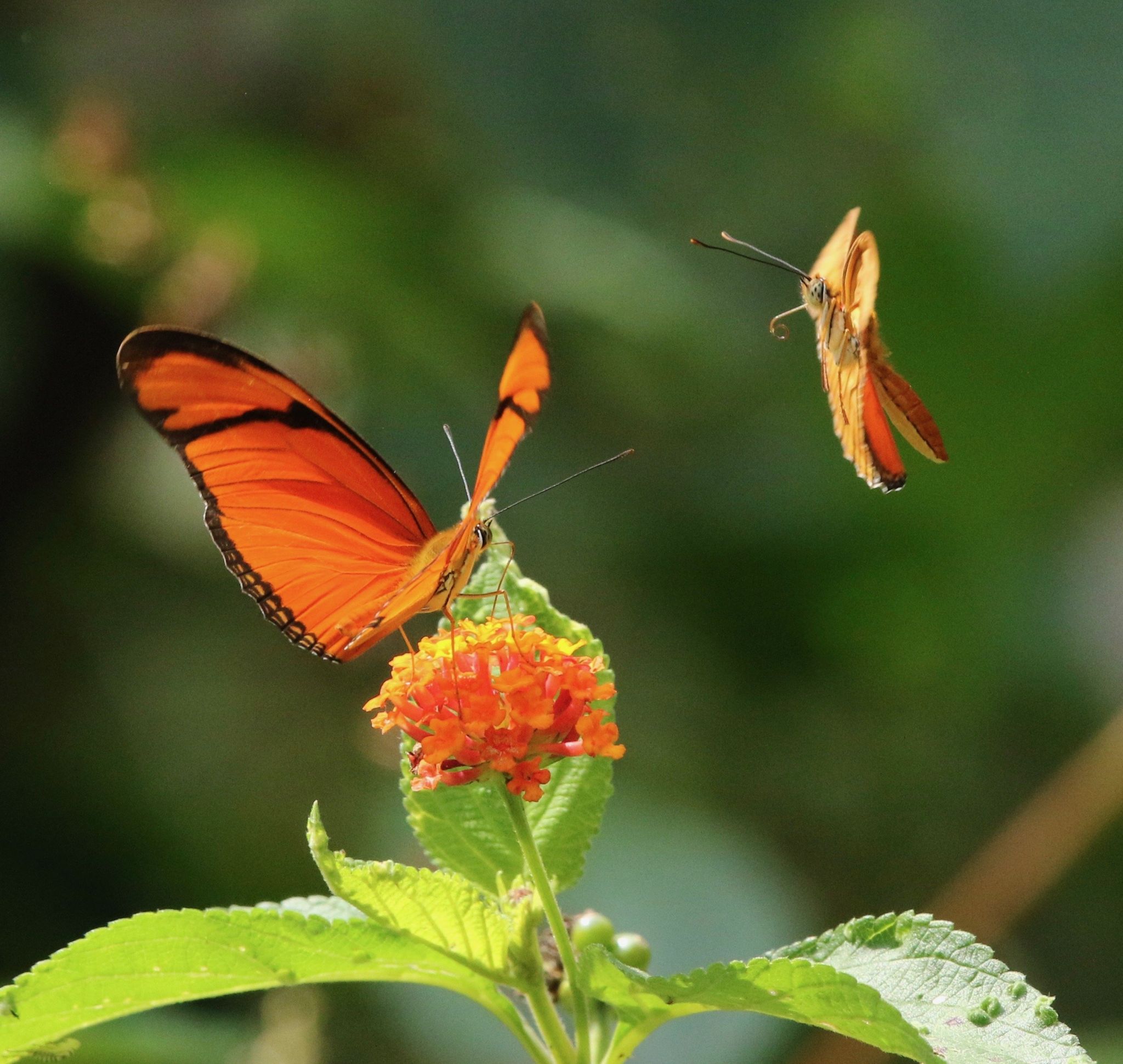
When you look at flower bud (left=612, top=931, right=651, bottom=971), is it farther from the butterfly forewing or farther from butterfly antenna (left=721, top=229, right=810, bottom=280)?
butterfly antenna (left=721, top=229, right=810, bottom=280)

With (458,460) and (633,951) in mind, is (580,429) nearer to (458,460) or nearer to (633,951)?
(458,460)

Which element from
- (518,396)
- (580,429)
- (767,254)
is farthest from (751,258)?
(580,429)

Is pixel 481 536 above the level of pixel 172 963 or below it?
above

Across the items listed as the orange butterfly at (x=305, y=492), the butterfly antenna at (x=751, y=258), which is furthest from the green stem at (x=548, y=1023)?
the butterfly antenna at (x=751, y=258)

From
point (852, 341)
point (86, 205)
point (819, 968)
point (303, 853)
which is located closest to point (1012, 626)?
point (852, 341)

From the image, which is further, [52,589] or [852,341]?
[52,589]

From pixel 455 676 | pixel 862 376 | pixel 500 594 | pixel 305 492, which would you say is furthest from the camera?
pixel 305 492

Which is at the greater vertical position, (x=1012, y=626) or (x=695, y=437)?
(x=695, y=437)

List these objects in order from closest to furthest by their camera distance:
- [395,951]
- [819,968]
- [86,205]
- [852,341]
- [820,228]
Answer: [819,968] < [395,951] < [852,341] < [86,205] < [820,228]

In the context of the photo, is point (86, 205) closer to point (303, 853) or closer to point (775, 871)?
point (303, 853)
